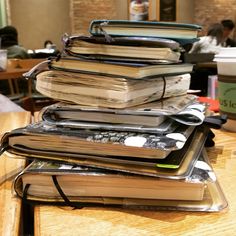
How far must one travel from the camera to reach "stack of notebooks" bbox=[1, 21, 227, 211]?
0.49m

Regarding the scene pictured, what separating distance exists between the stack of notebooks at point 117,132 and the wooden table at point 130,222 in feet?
0.05

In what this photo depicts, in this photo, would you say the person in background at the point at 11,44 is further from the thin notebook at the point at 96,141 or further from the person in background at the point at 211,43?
the thin notebook at the point at 96,141

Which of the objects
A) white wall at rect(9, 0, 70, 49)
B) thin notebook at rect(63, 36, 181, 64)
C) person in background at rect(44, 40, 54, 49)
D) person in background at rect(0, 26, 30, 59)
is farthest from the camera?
white wall at rect(9, 0, 70, 49)

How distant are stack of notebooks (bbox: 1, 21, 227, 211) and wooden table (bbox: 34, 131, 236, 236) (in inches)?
0.6

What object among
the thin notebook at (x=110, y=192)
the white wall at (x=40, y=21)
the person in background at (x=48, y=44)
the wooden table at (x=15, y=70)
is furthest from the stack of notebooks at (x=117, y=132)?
the white wall at (x=40, y=21)

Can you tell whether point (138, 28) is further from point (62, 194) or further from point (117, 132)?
point (62, 194)

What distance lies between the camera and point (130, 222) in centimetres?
46

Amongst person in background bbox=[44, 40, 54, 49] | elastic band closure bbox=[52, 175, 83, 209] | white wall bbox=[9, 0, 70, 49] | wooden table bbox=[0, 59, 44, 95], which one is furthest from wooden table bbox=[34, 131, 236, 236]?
white wall bbox=[9, 0, 70, 49]

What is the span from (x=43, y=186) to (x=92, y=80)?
18 cm

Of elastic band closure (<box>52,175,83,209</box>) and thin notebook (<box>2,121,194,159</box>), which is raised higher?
thin notebook (<box>2,121,194,159</box>)

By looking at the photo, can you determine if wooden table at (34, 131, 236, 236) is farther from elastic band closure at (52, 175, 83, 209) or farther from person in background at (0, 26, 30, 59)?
person in background at (0, 26, 30, 59)

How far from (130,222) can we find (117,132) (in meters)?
0.13

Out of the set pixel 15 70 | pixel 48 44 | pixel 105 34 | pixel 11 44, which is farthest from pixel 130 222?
pixel 48 44

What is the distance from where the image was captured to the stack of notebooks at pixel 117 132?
0.49 meters
